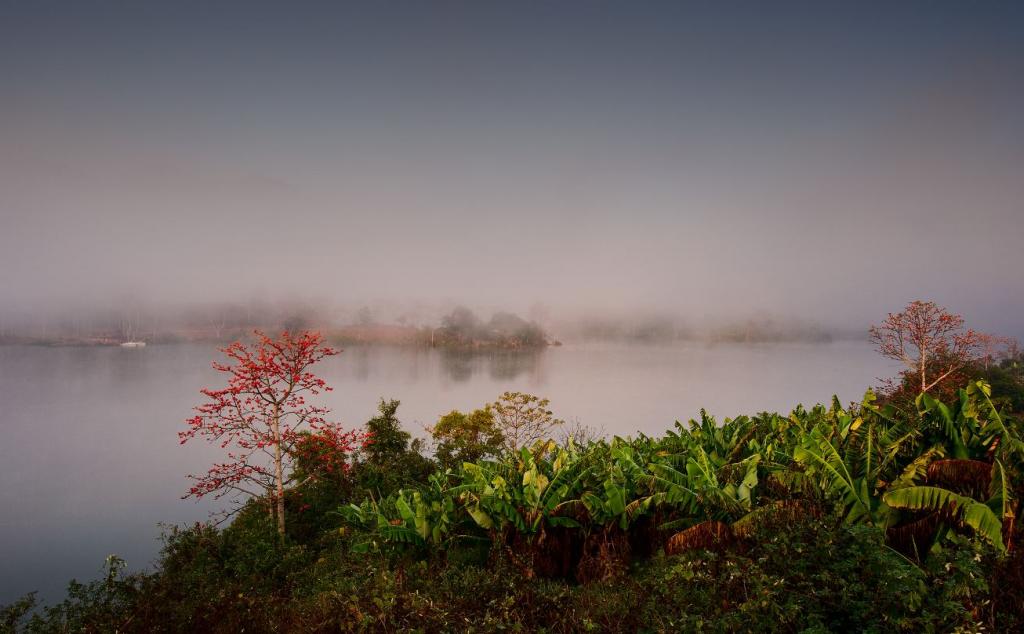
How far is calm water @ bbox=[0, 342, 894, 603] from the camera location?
116ft

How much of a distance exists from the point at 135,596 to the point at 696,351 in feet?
578

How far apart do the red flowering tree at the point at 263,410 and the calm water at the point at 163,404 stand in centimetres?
435

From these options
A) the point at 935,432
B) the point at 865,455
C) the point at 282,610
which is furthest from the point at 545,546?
the point at 935,432

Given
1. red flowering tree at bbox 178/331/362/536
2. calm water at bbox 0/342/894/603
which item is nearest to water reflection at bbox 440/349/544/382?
calm water at bbox 0/342/894/603

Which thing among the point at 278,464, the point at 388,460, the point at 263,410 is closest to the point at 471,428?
the point at 388,460

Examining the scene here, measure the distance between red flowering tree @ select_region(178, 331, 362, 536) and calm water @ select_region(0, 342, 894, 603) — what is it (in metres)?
4.35

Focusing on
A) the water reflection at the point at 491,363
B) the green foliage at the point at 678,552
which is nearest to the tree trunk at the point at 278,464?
the green foliage at the point at 678,552

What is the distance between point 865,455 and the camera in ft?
16.3

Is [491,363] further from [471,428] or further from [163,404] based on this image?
[471,428]

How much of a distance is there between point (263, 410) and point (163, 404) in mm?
103053

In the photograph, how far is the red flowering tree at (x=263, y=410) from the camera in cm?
893

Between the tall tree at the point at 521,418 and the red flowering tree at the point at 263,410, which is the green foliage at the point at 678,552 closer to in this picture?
the red flowering tree at the point at 263,410

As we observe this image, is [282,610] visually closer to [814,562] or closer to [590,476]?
[590,476]

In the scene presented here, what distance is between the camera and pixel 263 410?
9.54 metres
